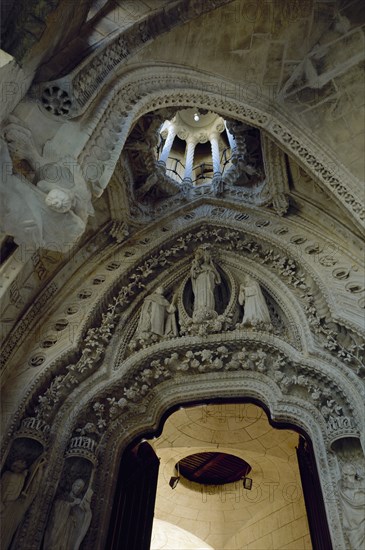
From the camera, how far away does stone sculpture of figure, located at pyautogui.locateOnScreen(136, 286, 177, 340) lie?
222 inches

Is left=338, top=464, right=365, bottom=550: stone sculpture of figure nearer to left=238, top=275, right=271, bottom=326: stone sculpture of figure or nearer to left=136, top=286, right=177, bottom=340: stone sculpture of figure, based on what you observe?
left=238, top=275, right=271, bottom=326: stone sculpture of figure

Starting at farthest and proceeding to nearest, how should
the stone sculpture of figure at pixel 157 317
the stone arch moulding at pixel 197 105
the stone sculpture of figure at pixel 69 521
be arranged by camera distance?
the stone sculpture of figure at pixel 157 317
the stone arch moulding at pixel 197 105
the stone sculpture of figure at pixel 69 521

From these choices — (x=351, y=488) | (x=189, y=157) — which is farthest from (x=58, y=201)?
(x=189, y=157)

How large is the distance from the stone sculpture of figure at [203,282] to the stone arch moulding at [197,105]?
1730 millimetres

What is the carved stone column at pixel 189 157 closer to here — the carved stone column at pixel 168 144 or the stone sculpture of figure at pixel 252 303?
the carved stone column at pixel 168 144

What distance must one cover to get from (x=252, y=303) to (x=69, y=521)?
298 cm

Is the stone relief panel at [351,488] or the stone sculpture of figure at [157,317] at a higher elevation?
the stone sculpture of figure at [157,317]

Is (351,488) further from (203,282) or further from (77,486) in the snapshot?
(203,282)

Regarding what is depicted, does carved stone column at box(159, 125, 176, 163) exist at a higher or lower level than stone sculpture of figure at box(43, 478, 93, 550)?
higher

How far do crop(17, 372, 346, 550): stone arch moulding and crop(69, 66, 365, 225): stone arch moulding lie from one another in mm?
2168

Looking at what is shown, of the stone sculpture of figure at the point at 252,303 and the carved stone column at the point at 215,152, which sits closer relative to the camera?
the stone sculpture of figure at the point at 252,303

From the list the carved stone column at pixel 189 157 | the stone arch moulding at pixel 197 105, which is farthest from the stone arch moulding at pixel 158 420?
the carved stone column at pixel 189 157

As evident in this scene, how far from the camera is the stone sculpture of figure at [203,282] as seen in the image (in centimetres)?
568

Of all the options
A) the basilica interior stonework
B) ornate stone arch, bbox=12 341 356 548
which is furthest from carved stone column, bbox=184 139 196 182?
ornate stone arch, bbox=12 341 356 548
